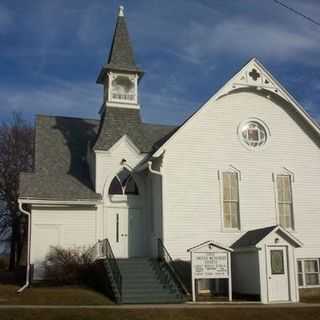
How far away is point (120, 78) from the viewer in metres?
26.5

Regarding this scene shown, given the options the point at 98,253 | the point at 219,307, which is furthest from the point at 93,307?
the point at 98,253

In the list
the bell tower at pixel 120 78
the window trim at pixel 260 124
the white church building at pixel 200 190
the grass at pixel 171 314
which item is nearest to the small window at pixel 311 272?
the white church building at pixel 200 190

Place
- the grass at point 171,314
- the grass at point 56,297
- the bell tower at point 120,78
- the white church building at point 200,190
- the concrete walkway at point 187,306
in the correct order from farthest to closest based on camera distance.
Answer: the bell tower at point 120,78
the white church building at point 200,190
the grass at point 56,297
the concrete walkway at point 187,306
the grass at point 171,314

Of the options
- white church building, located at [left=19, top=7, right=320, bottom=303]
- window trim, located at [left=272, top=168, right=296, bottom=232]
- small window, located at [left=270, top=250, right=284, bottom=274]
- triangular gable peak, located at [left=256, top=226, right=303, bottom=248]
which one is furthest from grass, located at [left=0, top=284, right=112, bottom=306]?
window trim, located at [left=272, top=168, right=296, bottom=232]

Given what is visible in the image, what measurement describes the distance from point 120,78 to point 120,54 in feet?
4.82

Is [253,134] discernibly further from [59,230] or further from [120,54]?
[59,230]

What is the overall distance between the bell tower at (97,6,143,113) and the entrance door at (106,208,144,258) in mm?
5755

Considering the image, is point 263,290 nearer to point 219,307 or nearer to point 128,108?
point 219,307

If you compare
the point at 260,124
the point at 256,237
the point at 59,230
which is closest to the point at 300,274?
the point at 256,237

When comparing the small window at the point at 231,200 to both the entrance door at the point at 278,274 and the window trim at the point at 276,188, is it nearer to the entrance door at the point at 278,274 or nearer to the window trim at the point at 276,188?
the window trim at the point at 276,188

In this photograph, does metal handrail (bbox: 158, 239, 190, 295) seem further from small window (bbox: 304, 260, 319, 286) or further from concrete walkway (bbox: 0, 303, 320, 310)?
small window (bbox: 304, 260, 319, 286)

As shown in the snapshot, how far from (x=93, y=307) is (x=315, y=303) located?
8.93 meters

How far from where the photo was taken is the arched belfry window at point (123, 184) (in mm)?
23781

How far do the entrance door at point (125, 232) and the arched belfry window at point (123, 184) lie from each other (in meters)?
0.88
